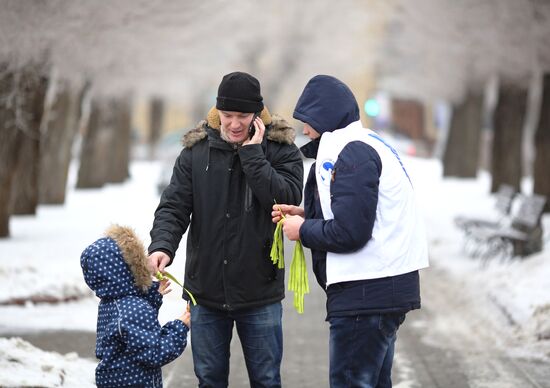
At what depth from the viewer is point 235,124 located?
5.03 m

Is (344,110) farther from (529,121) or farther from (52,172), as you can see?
(529,121)

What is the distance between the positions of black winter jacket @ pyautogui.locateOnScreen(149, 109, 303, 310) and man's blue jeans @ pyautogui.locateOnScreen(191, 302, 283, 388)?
0.07 metres

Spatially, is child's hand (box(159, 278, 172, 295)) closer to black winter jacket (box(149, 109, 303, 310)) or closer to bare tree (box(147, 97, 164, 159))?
black winter jacket (box(149, 109, 303, 310))

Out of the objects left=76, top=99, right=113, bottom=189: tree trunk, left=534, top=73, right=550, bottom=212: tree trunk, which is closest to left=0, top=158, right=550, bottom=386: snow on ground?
left=534, top=73, right=550, bottom=212: tree trunk

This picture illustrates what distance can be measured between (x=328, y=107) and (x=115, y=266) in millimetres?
1153

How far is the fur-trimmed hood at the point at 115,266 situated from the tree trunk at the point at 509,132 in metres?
21.1

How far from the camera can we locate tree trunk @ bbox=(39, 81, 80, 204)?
949 inches

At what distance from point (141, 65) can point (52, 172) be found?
356 cm

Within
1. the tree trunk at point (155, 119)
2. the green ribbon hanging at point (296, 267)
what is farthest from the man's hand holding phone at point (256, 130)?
the tree trunk at point (155, 119)

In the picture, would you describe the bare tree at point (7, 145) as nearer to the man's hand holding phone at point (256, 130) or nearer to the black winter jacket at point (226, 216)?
the black winter jacket at point (226, 216)

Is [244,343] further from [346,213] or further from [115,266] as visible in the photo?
[346,213]

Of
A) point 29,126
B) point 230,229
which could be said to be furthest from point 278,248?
point 29,126

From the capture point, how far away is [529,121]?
148 feet

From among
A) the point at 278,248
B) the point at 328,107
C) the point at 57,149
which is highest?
the point at 328,107
